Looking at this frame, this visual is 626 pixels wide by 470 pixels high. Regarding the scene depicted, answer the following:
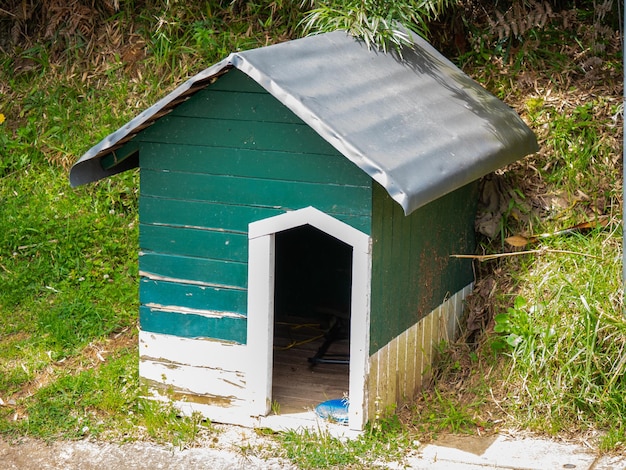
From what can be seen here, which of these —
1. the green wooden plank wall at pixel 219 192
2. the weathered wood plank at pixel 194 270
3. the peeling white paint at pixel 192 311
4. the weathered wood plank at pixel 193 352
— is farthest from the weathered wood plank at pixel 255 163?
the weathered wood plank at pixel 193 352

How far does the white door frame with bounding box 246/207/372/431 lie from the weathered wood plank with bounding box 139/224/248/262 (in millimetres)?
94

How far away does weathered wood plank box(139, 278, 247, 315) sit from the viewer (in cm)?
582

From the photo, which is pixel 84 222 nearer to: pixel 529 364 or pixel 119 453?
pixel 119 453

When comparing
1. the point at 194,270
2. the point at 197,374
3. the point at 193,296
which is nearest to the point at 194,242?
the point at 194,270

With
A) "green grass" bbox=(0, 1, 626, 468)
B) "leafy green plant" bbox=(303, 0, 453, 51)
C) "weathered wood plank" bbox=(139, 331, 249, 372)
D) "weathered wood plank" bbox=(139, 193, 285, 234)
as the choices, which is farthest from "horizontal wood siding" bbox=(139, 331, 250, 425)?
"leafy green plant" bbox=(303, 0, 453, 51)

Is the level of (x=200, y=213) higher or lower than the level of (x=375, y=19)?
lower

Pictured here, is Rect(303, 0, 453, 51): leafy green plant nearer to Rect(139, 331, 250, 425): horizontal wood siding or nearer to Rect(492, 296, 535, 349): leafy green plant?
Rect(492, 296, 535, 349): leafy green plant

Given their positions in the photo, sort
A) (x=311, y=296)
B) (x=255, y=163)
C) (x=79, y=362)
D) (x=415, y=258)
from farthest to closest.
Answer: (x=311, y=296), (x=79, y=362), (x=415, y=258), (x=255, y=163)

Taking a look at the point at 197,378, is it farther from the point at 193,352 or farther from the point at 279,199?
the point at 279,199

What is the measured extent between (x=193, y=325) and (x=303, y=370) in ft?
3.54

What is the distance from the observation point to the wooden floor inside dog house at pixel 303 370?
245 inches

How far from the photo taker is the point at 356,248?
5.51m

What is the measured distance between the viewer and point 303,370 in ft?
22.2

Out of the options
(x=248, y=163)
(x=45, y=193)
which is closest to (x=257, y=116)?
(x=248, y=163)
